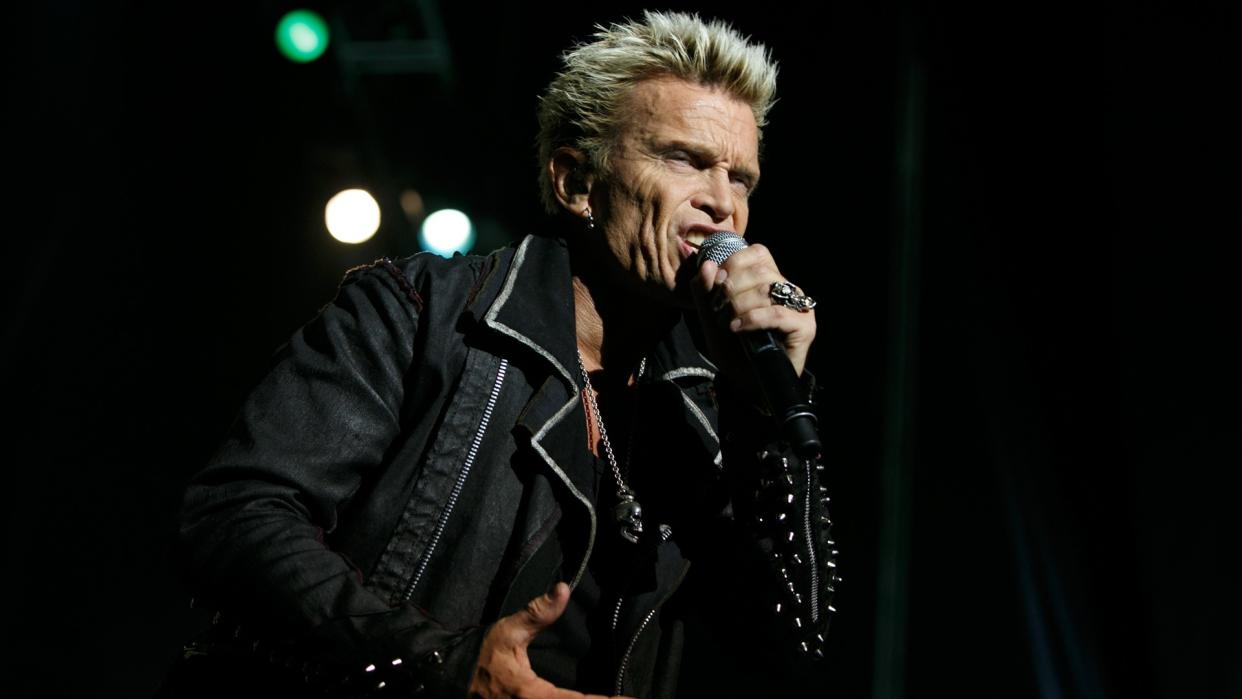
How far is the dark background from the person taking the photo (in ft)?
6.51

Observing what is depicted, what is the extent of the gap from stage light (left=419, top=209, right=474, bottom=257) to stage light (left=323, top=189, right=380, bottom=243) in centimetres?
19

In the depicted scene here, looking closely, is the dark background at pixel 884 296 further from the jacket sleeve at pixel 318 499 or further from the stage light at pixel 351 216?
the jacket sleeve at pixel 318 499

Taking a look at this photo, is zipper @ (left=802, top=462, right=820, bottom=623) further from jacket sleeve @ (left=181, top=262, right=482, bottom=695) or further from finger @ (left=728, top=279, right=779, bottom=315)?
jacket sleeve @ (left=181, top=262, right=482, bottom=695)

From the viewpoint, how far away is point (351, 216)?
3.56 meters

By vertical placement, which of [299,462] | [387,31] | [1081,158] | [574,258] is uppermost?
[387,31]

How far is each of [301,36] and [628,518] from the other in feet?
8.62

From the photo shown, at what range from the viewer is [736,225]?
1.68 metres

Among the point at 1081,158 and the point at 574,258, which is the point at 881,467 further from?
the point at 574,258

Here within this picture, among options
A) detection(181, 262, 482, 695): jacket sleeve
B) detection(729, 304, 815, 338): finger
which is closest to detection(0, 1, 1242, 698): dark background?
detection(729, 304, 815, 338): finger

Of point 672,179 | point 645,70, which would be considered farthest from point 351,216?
point 672,179

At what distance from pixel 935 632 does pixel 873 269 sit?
100cm

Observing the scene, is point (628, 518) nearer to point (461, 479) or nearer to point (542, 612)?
point (461, 479)

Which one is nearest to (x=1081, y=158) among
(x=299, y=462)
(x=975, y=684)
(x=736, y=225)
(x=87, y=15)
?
(x=736, y=225)

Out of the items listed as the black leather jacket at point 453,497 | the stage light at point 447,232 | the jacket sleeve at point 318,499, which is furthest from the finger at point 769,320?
the stage light at point 447,232
